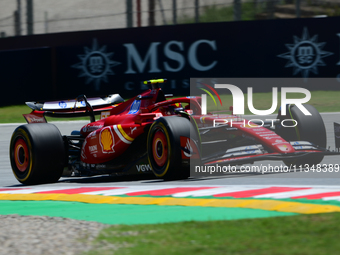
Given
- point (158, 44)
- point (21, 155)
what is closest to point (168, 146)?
point (21, 155)

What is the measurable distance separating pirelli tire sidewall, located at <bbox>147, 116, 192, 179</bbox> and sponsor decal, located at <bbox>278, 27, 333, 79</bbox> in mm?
9856

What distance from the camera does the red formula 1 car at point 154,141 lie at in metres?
7.00

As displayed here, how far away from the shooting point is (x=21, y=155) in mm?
8539

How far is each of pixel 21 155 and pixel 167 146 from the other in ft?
8.64

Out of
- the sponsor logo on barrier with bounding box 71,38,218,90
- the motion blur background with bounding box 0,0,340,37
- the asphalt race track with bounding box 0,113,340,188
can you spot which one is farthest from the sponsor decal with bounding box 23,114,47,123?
the motion blur background with bounding box 0,0,340,37

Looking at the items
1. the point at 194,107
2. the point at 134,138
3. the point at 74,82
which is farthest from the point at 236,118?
the point at 74,82

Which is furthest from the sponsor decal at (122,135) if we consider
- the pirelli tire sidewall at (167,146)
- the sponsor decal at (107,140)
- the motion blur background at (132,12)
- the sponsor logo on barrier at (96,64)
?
the sponsor logo on barrier at (96,64)

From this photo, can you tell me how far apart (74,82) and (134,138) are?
38.2 feet

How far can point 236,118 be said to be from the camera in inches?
295

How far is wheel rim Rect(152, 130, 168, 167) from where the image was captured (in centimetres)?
709

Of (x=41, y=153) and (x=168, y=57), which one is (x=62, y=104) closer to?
(x=41, y=153)

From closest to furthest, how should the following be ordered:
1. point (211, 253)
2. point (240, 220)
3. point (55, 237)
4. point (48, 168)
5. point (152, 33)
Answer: point (211, 253) → point (55, 237) → point (240, 220) → point (48, 168) → point (152, 33)

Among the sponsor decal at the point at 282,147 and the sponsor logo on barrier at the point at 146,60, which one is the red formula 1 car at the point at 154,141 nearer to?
the sponsor decal at the point at 282,147

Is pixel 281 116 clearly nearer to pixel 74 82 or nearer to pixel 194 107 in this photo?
pixel 194 107
